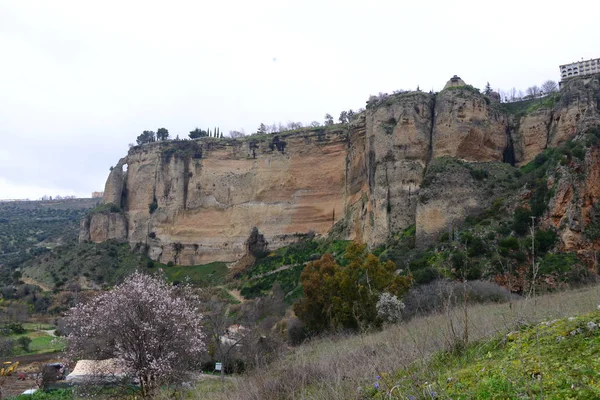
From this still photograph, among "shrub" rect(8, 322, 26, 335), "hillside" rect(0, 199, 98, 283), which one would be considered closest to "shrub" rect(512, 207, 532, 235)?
"shrub" rect(8, 322, 26, 335)

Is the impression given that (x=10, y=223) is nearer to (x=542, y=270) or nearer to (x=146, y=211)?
(x=146, y=211)

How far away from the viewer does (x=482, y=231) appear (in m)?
24.8

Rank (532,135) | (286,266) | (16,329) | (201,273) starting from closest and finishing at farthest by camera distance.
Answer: (532,135)
(16,329)
(286,266)
(201,273)

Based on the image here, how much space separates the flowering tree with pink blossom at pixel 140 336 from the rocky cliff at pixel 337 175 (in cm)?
1951

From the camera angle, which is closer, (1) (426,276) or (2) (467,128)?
(1) (426,276)

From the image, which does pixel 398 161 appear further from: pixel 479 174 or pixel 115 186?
pixel 115 186

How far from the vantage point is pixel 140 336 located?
37.5 feet

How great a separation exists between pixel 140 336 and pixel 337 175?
38508 millimetres

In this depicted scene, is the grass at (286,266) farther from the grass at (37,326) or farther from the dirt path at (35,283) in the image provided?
the dirt path at (35,283)

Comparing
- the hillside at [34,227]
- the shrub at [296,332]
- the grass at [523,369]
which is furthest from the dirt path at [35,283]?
the grass at [523,369]

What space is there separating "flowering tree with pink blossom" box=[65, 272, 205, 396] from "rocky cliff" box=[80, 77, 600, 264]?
19.5 m

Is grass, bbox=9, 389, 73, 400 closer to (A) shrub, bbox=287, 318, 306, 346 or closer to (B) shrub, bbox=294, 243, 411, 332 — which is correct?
(A) shrub, bbox=287, 318, 306, 346

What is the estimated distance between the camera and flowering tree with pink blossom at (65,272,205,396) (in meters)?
11.3

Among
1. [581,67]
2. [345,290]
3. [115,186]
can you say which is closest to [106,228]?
[115,186]
